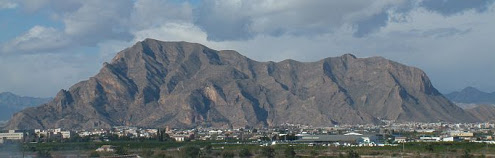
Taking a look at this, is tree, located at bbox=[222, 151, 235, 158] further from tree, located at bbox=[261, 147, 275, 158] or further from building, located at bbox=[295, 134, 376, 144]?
building, located at bbox=[295, 134, 376, 144]

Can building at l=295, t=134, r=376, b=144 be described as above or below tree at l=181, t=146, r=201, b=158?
above

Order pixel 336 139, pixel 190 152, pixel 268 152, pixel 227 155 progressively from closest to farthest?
pixel 227 155 < pixel 268 152 < pixel 190 152 < pixel 336 139

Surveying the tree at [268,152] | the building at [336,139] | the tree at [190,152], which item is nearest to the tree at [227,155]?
the tree at [190,152]

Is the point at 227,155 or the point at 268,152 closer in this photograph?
the point at 227,155

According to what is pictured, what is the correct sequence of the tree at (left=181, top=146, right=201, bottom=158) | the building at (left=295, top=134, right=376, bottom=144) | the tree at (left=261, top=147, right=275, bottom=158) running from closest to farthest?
the tree at (left=261, top=147, right=275, bottom=158)
the tree at (left=181, top=146, right=201, bottom=158)
the building at (left=295, top=134, right=376, bottom=144)

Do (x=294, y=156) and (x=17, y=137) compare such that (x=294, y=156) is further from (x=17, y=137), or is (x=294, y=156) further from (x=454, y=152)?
(x=17, y=137)

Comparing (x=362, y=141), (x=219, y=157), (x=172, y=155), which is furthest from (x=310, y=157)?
(x=362, y=141)

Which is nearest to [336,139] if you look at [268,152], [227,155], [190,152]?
[268,152]

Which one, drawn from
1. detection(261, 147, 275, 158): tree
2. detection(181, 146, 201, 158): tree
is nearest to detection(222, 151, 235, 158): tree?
detection(181, 146, 201, 158): tree

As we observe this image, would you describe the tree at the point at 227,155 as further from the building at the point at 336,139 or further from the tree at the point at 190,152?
the building at the point at 336,139

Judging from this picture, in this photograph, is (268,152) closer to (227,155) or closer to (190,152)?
(227,155)

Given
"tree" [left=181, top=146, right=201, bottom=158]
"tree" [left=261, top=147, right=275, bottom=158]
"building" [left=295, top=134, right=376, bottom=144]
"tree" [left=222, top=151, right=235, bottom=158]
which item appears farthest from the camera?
"building" [left=295, top=134, right=376, bottom=144]
